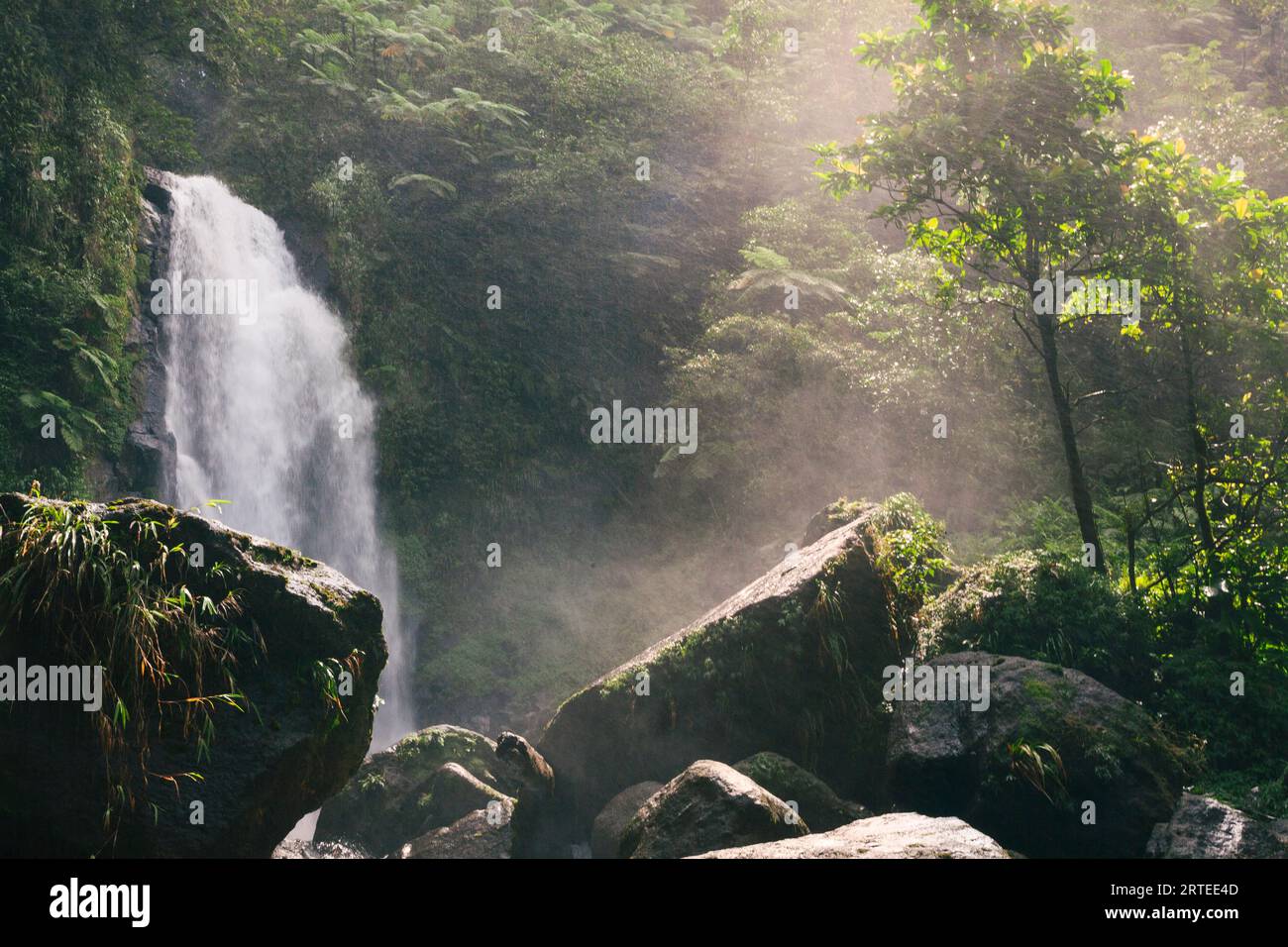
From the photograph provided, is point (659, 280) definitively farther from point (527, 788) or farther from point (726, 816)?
point (726, 816)

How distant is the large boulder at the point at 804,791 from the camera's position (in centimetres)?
952

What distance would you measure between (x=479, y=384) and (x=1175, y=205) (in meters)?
15.3

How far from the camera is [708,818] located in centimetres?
798

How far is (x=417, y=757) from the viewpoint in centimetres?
1220

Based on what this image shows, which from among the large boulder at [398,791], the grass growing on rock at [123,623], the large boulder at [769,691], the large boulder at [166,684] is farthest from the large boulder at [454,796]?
the grass growing on rock at [123,623]

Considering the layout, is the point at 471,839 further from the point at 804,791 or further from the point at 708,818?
the point at 708,818

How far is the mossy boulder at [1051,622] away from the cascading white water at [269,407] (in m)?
11.2

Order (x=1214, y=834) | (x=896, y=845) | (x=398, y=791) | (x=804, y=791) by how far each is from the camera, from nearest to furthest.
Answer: (x=896, y=845)
(x=1214, y=834)
(x=804, y=791)
(x=398, y=791)

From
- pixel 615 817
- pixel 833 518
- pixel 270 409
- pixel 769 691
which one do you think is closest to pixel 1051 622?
pixel 769 691

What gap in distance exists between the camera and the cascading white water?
706 inches

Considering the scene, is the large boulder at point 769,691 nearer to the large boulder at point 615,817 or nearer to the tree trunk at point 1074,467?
the large boulder at point 615,817

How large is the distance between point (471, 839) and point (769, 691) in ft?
12.4
